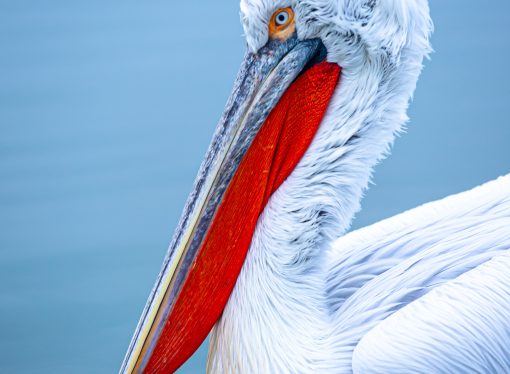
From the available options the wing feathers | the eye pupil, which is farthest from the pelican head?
the wing feathers

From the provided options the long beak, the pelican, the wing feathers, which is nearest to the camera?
the wing feathers

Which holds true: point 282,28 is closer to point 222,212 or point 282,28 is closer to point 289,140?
point 289,140

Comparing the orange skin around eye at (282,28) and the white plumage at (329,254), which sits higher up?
the orange skin around eye at (282,28)

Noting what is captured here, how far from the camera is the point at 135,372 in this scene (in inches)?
157

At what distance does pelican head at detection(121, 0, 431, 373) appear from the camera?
379 cm

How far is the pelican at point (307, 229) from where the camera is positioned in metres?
3.74

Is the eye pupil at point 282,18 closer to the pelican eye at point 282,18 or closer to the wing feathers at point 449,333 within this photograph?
the pelican eye at point 282,18

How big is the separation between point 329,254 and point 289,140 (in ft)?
1.30

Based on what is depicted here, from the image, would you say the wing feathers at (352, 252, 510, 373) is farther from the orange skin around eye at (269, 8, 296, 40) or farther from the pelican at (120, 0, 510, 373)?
the orange skin around eye at (269, 8, 296, 40)

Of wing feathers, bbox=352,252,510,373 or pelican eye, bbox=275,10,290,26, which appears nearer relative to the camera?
wing feathers, bbox=352,252,510,373

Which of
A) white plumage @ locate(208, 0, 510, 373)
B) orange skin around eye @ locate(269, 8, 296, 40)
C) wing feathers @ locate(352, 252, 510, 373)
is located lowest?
wing feathers @ locate(352, 252, 510, 373)

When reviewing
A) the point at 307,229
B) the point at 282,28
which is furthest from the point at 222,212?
the point at 282,28

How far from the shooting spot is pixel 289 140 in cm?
392

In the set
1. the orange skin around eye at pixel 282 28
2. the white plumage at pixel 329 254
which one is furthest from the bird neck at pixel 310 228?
the orange skin around eye at pixel 282 28
